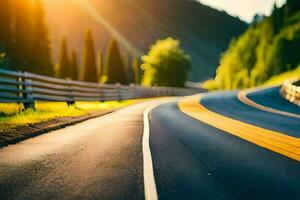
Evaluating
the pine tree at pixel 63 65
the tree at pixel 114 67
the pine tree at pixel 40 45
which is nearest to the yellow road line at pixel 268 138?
the pine tree at pixel 40 45

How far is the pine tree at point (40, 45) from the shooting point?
5775 cm

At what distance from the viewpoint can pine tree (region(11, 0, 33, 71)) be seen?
54.8 m

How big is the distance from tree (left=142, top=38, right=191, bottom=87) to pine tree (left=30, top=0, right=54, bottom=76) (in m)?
25.6

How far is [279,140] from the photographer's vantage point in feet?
32.9

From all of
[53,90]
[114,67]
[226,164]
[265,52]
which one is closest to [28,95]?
[53,90]

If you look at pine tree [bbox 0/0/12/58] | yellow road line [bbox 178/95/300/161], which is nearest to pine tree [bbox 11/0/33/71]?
pine tree [bbox 0/0/12/58]

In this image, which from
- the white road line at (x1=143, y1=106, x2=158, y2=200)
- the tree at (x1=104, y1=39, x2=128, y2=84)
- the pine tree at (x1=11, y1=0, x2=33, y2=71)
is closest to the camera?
the white road line at (x1=143, y1=106, x2=158, y2=200)

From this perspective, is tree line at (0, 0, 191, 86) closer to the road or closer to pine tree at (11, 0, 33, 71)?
pine tree at (11, 0, 33, 71)

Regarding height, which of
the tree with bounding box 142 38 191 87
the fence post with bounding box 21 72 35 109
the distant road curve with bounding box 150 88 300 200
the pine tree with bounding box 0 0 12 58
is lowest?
the distant road curve with bounding box 150 88 300 200

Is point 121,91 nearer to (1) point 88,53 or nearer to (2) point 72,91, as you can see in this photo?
(2) point 72,91

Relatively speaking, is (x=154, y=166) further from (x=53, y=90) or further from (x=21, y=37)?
(x=21, y=37)

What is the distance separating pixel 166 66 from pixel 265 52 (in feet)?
107

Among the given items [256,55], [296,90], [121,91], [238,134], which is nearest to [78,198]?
[238,134]

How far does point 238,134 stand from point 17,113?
730cm
